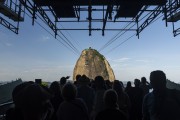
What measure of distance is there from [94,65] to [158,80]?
59093 millimetres

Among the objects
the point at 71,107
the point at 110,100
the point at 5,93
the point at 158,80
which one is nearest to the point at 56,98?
the point at 71,107

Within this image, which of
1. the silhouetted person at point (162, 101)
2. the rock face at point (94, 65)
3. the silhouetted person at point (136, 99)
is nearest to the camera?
the silhouetted person at point (162, 101)

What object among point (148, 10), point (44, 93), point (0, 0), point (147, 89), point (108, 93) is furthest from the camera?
point (0, 0)

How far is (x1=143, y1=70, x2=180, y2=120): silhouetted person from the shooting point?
11.9ft

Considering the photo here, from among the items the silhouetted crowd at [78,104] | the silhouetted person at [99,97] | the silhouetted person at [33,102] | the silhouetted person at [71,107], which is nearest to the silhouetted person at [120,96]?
the silhouetted person at [99,97]

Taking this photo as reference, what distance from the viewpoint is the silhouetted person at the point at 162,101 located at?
142 inches

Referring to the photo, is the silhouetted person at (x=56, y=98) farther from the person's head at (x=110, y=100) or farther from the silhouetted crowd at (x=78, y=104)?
the person's head at (x=110, y=100)

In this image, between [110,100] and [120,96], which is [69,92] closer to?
[110,100]

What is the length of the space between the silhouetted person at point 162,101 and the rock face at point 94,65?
165 ft

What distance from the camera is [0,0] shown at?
49.8ft

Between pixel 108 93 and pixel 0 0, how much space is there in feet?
42.6

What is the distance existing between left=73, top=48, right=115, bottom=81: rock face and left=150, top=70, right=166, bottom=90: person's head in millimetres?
50220

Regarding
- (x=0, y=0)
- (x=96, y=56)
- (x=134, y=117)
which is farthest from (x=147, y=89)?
(x=96, y=56)

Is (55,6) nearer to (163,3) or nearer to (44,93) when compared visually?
(163,3)
